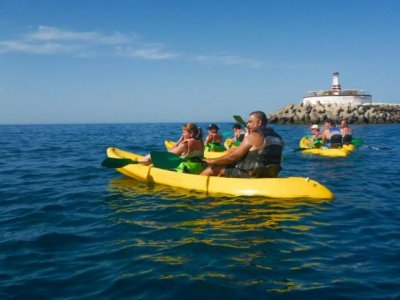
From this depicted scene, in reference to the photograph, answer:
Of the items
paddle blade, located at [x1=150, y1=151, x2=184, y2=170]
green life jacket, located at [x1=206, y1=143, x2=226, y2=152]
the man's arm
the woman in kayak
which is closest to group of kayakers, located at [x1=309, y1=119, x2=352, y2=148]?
green life jacket, located at [x1=206, y1=143, x2=226, y2=152]

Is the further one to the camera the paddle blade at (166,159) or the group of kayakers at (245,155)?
the paddle blade at (166,159)

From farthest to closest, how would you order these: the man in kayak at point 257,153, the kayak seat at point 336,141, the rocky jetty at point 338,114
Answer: the rocky jetty at point 338,114, the kayak seat at point 336,141, the man in kayak at point 257,153

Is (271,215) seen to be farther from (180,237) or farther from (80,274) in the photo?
(80,274)

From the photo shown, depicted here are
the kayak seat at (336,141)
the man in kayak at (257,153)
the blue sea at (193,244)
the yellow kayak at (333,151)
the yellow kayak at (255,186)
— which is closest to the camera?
the blue sea at (193,244)

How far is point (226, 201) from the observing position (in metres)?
7.93

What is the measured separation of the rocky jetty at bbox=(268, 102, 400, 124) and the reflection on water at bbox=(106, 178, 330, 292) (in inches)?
1949

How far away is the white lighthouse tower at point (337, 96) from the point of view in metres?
63.3

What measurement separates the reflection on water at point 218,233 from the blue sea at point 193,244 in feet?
0.06

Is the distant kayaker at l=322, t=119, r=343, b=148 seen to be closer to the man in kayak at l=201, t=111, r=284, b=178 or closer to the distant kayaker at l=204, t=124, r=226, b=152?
the distant kayaker at l=204, t=124, r=226, b=152

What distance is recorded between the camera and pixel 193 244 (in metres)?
5.39

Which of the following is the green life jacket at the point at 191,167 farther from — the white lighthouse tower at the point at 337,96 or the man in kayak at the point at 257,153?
the white lighthouse tower at the point at 337,96

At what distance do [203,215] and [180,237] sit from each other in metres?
1.26

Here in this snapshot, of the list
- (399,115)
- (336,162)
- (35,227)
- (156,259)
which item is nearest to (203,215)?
(156,259)

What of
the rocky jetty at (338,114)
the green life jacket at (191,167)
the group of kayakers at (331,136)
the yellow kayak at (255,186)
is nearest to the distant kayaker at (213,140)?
the group of kayakers at (331,136)
